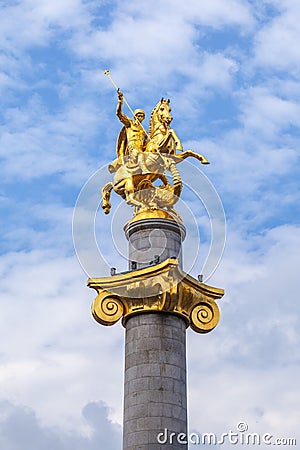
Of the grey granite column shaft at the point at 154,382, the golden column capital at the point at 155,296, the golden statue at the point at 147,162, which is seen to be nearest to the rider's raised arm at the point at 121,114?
the golden statue at the point at 147,162

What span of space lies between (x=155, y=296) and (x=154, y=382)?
3.46 metres

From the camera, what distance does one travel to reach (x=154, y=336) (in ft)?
105

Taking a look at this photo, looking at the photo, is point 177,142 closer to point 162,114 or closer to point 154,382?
point 162,114

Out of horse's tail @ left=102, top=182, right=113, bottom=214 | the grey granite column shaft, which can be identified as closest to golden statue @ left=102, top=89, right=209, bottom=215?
horse's tail @ left=102, top=182, right=113, bottom=214

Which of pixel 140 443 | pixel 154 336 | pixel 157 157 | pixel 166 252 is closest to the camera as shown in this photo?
pixel 140 443

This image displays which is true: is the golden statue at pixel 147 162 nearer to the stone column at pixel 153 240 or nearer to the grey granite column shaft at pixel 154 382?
the stone column at pixel 153 240

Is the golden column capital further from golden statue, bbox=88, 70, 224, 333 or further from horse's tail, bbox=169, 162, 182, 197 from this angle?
horse's tail, bbox=169, 162, 182, 197

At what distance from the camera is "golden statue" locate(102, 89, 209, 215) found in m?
36.2

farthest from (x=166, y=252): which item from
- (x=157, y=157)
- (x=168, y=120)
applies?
(x=168, y=120)

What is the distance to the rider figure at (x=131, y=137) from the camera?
37.2 meters

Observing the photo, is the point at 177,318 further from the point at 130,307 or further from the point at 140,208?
the point at 140,208

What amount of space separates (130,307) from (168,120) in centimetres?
992

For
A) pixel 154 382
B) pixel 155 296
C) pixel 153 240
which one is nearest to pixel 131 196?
pixel 153 240

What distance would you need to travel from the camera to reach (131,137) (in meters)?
38.0
